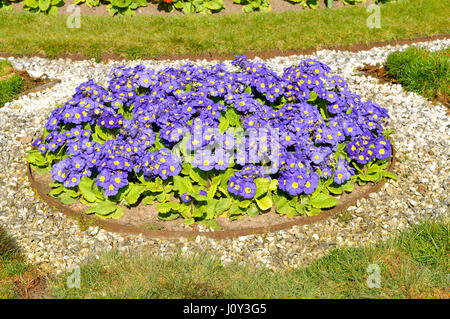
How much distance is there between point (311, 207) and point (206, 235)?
1.07 m

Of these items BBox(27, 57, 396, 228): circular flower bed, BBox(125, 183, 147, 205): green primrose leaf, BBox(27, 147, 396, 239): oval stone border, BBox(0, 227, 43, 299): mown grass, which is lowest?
BBox(0, 227, 43, 299): mown grass

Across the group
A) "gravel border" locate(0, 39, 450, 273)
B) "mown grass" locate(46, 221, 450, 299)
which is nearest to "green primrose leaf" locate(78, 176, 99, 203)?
"gravel border" locate(0, 39, 450, 273)

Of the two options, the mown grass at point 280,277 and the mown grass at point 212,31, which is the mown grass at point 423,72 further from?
the mown grass at point 280,277

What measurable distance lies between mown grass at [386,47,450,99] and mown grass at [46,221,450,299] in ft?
9.78

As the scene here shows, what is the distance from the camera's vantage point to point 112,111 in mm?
5148

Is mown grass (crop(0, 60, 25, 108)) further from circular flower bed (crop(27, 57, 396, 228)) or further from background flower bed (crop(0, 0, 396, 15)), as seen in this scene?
background flower bed (crop(0, 0, 396, 15))

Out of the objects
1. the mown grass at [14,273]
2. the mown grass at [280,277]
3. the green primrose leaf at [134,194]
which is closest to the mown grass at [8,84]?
the mown grass at [14,273]

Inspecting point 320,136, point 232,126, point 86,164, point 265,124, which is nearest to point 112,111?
point 86,164

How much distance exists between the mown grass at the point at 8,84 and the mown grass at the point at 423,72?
213 inches

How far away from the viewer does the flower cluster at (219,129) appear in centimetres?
462

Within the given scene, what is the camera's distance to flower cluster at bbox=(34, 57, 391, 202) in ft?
15.2

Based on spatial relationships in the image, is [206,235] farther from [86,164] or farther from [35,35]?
[35,35]

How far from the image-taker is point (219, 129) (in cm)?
493

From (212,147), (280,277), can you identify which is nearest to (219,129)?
(212,147)
